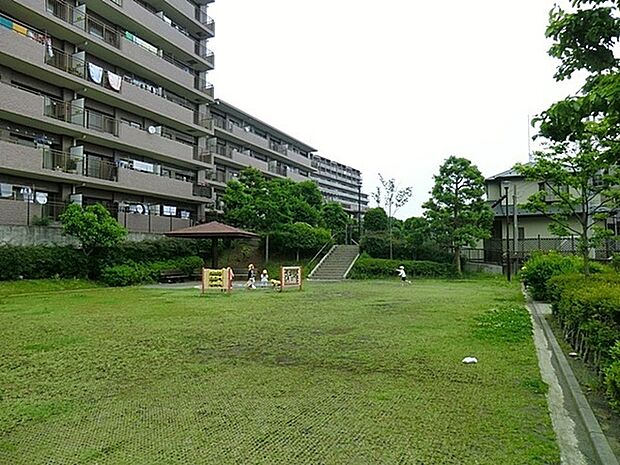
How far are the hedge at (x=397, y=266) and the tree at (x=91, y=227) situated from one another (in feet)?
42.8

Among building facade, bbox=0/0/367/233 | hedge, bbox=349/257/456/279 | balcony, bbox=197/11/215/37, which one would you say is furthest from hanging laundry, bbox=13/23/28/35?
hedge, bbox=349/257/456/279

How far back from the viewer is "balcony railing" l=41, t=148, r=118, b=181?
21.5 metres

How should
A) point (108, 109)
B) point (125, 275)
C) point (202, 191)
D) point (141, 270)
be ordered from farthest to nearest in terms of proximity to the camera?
point (202, 191), point (108, 109), point (141, 270), point (125, 275)

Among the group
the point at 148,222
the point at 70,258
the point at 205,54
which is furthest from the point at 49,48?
the point at 205,54

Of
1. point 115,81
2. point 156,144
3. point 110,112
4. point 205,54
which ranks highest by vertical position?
point 205,54

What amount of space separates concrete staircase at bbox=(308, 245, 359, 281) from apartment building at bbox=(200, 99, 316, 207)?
10408 mm

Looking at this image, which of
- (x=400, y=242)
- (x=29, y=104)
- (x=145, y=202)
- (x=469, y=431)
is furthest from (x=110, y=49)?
(x=469, y=431)

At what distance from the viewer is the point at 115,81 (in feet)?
80.6

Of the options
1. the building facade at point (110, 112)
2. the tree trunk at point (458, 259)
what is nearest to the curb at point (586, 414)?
the building facade at point (110, 112)

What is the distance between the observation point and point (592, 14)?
454cm

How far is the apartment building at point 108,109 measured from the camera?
20.2 m

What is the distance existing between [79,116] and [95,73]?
2.36 meters

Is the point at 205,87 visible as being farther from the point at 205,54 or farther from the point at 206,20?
the point at 206,20

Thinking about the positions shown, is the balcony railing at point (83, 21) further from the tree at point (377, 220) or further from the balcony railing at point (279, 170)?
the tree at point (377, 220)
